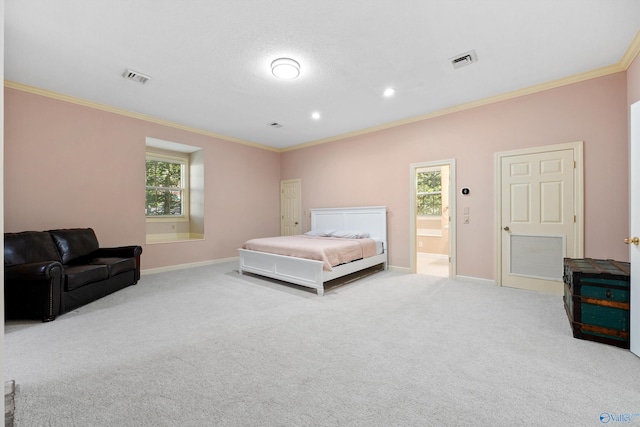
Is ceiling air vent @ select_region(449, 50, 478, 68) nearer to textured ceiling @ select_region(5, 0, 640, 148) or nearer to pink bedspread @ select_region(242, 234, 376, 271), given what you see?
textured ceiling @ select_region(5, 0, 640, 148)

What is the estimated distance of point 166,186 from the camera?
6.21m

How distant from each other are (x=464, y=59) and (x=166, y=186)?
589 cm

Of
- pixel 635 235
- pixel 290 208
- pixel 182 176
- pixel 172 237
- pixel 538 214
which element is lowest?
pixel 172 237

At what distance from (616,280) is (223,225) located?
19.7 feet

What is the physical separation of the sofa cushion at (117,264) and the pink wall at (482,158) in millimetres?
3729

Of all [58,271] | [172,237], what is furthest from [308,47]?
[172,237]

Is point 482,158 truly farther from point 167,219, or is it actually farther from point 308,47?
point 167,219

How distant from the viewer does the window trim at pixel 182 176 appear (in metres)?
5.91

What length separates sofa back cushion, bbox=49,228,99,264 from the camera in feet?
12.3

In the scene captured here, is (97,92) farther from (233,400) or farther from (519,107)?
(519,107)

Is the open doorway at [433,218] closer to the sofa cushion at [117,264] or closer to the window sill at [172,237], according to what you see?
the window sill at [172,237]

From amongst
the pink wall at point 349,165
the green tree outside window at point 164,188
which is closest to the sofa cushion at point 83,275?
the pink wall at point 349,165

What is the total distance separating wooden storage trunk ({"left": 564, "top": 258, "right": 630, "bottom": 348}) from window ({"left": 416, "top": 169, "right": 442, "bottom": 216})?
15.6 ft

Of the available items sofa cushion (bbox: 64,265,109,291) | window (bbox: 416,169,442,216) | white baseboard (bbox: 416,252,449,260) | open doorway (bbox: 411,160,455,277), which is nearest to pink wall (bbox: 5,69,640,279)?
sofa cushion (bbox: 64,265,109,291)
